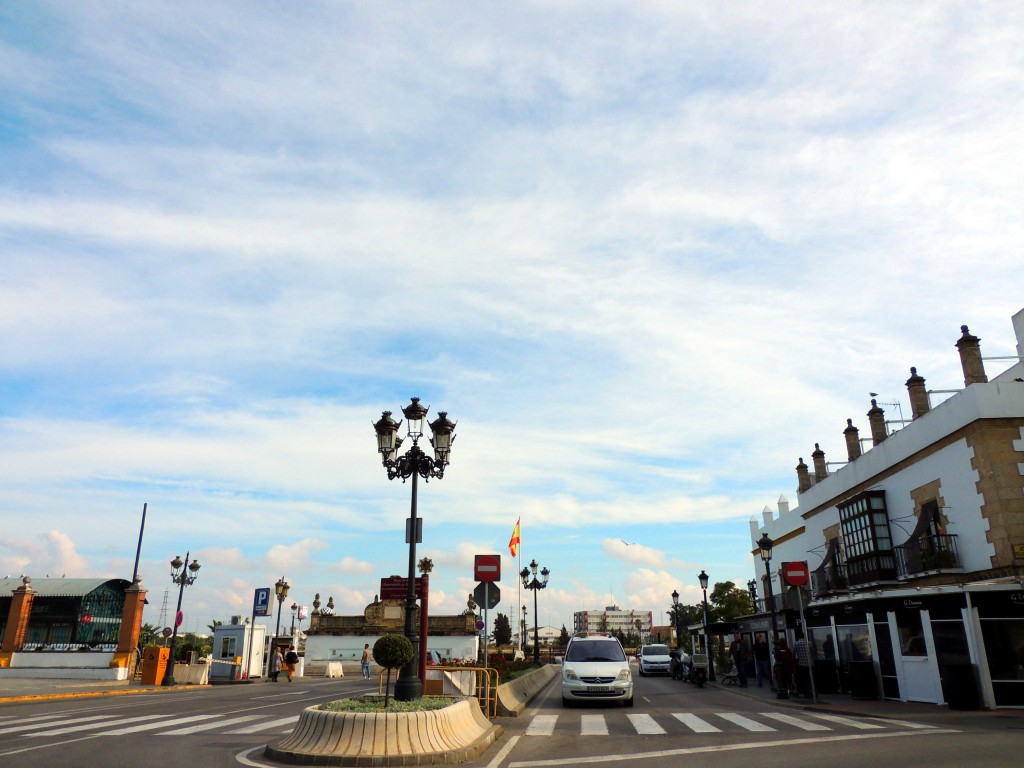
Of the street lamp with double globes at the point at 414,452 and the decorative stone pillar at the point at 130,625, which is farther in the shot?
the decorative stone pillar at the point at 130,625

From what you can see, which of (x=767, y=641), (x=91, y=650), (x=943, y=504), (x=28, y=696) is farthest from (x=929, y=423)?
(x=91, y=650)

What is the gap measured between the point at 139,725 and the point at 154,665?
19698mm

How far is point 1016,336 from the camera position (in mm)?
22281

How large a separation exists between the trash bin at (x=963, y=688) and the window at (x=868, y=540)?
6.53 meters

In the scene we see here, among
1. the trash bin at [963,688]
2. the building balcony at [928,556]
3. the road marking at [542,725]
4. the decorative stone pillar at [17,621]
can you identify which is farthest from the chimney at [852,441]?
the decorative stone pillar at [17,621]

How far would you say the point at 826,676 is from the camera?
74.9 feet

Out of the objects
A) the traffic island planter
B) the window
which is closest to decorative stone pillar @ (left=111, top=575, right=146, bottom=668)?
the traffic island planter

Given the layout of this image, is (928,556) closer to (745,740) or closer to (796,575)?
(796,575)

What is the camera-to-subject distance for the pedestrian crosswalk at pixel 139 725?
12648 mm

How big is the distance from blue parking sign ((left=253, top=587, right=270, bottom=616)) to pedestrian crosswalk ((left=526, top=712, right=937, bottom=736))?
2430 cm

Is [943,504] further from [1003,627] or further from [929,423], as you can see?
[1003,627]

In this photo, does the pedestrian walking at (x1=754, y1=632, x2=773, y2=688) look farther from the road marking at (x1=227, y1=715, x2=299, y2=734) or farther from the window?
the road marking at (x1=227, y1=715, x2=299, y2=734)

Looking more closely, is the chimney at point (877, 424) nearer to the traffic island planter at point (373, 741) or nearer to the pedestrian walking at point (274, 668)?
the traffic island planter at point (373, 741)

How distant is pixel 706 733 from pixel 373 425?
8.44m
